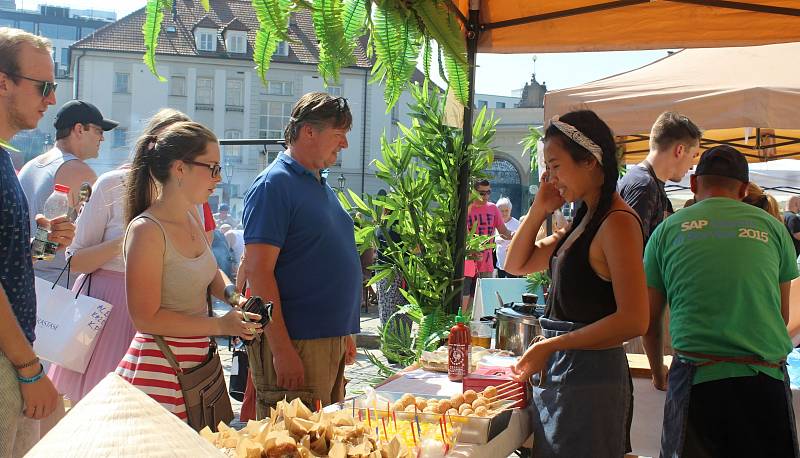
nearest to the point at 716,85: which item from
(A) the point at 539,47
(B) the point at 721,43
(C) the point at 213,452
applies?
(B) the point at 721,43

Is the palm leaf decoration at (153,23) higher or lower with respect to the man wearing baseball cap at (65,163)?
higher

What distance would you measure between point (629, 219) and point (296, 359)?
54.7 inches

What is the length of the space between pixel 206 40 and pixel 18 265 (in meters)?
52.4

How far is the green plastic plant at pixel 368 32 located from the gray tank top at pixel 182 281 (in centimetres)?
105

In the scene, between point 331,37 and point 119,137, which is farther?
point 119,137

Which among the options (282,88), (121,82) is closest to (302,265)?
(282,88)

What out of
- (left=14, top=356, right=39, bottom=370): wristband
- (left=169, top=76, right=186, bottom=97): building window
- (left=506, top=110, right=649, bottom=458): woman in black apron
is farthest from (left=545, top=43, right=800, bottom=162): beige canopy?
(left=169, top=76, right=186, bottom=97): building window

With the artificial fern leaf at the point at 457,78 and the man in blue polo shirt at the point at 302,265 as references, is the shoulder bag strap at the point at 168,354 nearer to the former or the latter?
the man in blue polo shirt at the point at 302,265

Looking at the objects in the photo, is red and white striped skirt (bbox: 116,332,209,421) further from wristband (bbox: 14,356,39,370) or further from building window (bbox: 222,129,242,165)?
building window (bbox: 222,129,242,165)

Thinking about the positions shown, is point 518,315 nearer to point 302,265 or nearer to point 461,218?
point 302,265

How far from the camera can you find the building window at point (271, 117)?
52062 millimetres

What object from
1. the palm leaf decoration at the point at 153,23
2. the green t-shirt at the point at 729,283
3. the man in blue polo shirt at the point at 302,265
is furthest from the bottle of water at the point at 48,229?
the green t-shirt at the point at 729,283

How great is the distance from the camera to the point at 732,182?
305 centimetres

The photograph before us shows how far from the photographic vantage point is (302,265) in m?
3.23
